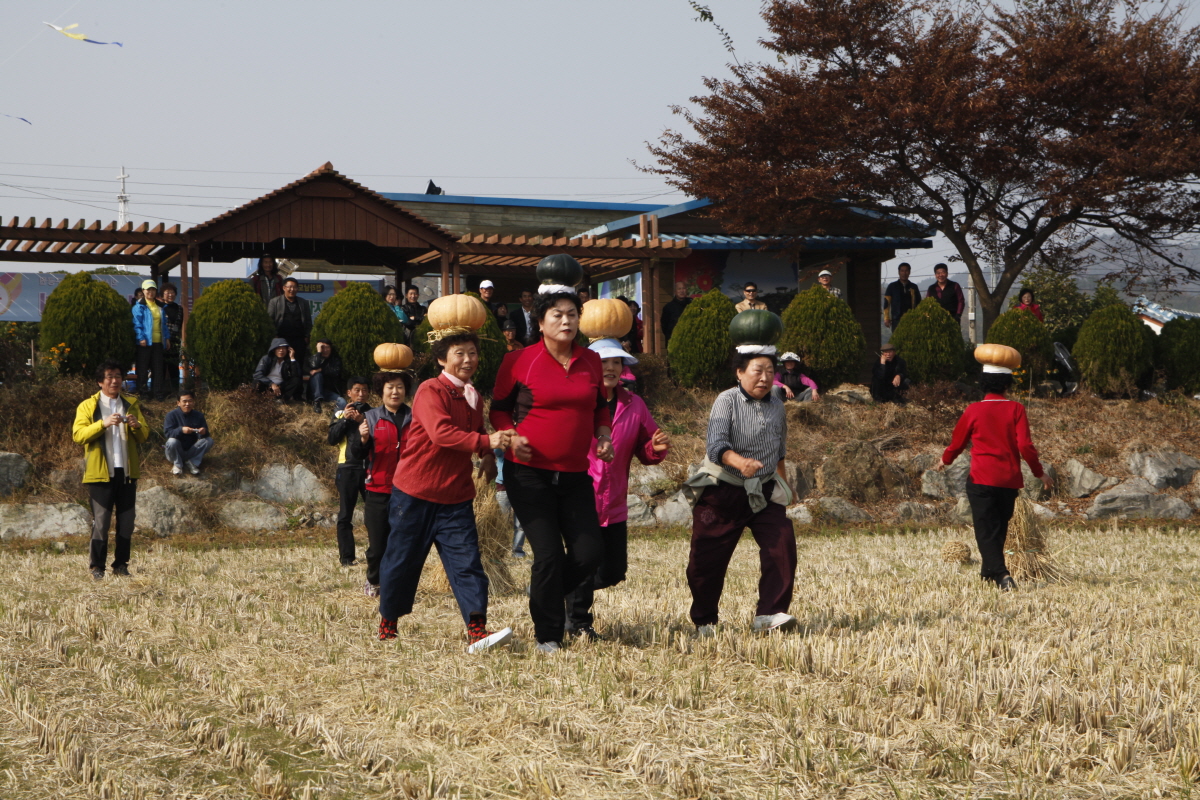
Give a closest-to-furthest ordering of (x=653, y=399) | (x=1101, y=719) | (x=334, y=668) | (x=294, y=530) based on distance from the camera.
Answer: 1. (x=1101, y=719)
2. (x=334, y=668)
3. (x=294, y=530)
4. (x=653, y=399)

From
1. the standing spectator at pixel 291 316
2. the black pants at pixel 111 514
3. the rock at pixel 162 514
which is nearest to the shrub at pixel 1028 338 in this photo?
the standing spectator at pixel 291 316

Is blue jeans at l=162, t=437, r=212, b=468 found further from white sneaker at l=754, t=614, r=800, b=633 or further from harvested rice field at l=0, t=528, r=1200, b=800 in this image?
white sneaker at l=754, t=614, r=800, b=633

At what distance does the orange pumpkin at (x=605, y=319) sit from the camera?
684 cm

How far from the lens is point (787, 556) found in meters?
6.47

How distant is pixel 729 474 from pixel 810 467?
999cm

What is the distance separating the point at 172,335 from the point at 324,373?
254 centimetres

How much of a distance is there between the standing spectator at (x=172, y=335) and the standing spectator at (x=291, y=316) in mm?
1432

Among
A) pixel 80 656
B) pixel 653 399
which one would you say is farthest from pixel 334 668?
pixel 653 399

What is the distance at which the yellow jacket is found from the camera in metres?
9.91

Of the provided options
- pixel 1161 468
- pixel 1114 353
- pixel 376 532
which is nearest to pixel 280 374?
pixel 376 532

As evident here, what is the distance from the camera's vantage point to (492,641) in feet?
19.4

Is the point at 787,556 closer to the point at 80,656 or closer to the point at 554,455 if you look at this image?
the point at 554,455

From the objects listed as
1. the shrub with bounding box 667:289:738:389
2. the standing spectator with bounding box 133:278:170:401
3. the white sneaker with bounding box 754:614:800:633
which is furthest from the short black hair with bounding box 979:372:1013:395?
the standing spectator with bounding box 133:278:170:401

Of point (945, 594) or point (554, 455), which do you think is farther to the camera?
point (945, 594)
